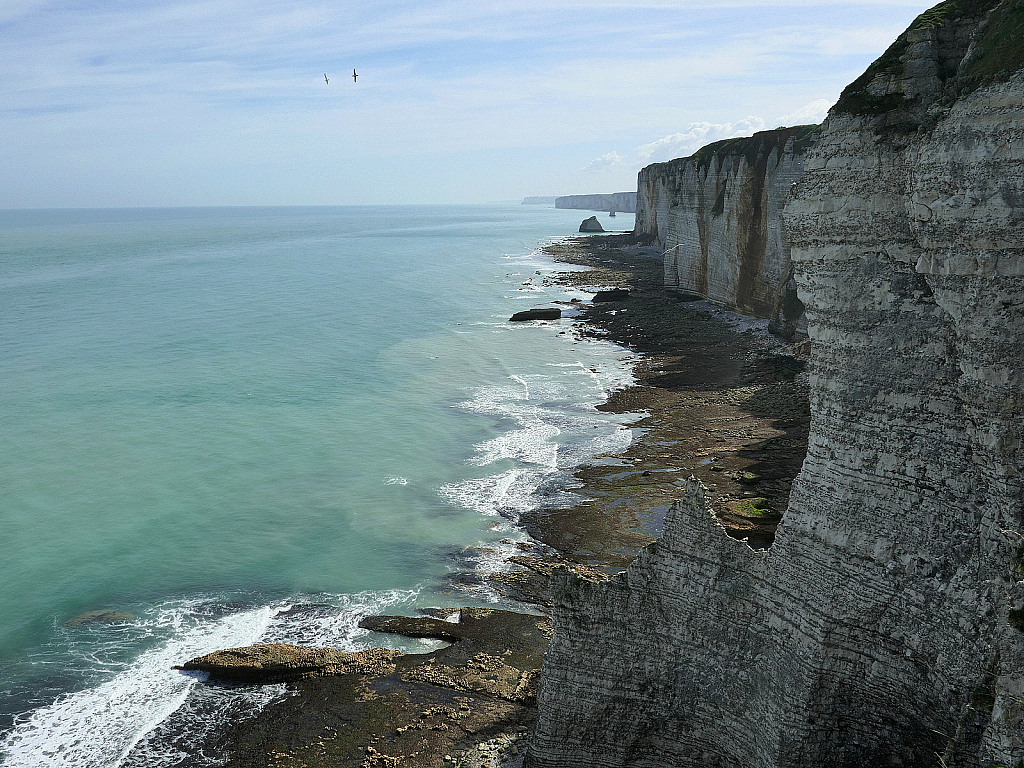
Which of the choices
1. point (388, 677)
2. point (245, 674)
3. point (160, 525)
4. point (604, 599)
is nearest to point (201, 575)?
point (160, 525)

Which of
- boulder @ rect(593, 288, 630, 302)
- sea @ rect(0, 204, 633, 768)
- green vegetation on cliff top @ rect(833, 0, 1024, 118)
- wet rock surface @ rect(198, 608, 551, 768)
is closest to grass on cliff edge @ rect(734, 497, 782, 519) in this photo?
sea @ rect(0, 204, 633, 768)

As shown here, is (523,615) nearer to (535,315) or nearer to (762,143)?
(762,143)

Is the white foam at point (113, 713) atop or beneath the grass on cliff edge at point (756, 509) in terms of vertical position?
beneath

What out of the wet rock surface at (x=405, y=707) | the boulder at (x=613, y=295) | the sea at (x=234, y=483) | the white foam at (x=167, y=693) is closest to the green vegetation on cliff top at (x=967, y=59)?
the wet rock surface at (x=405, y=707)

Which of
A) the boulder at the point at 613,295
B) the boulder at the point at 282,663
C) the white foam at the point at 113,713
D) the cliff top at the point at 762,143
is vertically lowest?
the white foam at the point at 113,713

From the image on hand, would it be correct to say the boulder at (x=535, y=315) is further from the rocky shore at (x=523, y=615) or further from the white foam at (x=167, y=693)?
the white foam at (x=167, y=693)

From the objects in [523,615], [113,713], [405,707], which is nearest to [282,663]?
[405,707]
